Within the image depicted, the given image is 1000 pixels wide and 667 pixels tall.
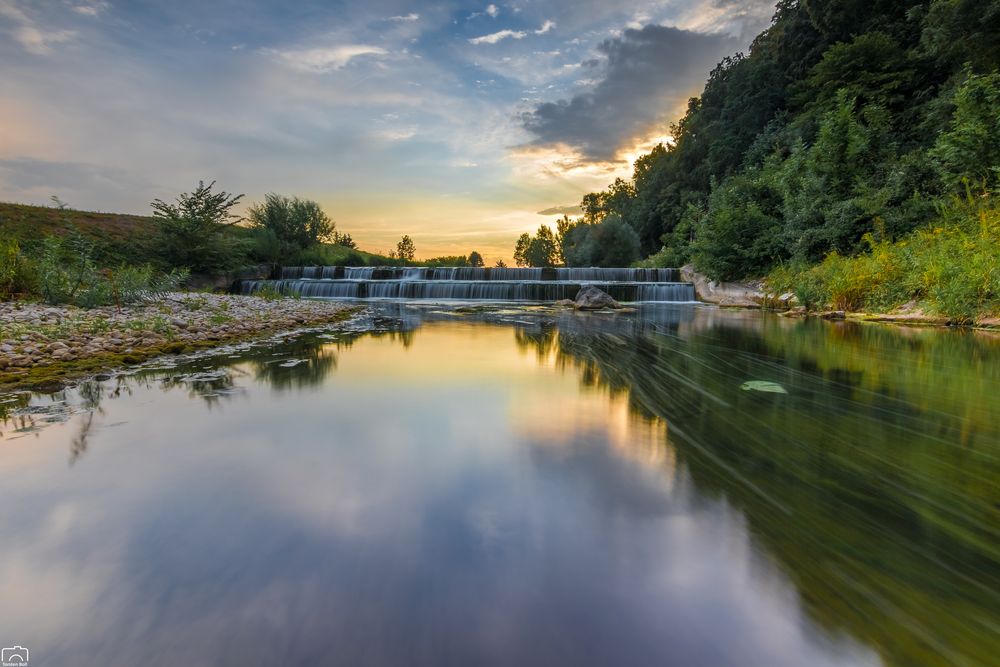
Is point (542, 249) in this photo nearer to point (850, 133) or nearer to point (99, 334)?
point (850, 133)

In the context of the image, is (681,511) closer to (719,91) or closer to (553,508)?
(553,508)

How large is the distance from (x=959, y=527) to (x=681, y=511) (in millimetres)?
905

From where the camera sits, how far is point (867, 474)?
2.04 m

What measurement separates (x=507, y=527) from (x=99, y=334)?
602 cm

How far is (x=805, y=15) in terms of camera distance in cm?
2439

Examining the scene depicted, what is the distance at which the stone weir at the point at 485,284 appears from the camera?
1844cm

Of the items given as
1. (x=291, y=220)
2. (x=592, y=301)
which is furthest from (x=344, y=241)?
(x=592, y=301)

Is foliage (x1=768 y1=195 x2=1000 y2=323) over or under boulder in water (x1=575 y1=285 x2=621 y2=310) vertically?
over

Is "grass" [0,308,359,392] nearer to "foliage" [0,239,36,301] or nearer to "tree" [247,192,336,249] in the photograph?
"foliage" [0,239,36,301]

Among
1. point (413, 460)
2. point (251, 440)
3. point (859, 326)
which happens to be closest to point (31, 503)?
point (251, 440)

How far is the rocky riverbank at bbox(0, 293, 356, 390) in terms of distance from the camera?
4.17 meters

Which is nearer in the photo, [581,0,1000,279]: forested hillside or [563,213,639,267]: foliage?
[581,0,1000,279]: forested hillside

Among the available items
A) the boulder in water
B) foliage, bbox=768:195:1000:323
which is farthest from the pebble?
foliage, bbox=768:195:1000:323

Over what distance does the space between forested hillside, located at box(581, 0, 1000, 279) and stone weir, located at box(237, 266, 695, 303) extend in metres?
2.28
